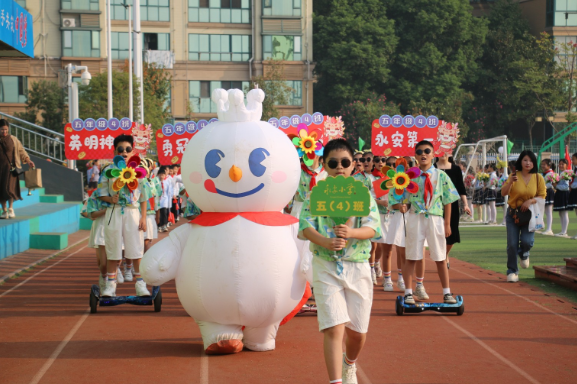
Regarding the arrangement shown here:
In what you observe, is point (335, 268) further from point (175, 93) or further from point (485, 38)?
point (485, 38)

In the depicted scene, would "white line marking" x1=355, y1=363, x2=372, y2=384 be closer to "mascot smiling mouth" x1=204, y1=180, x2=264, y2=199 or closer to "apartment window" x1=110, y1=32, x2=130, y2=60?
"mascot smiling mouth" x1=204, y1=180, x2=264, y2=199

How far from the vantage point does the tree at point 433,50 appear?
164 ft

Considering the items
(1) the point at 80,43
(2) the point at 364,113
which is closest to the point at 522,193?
(2) the point at 364,113

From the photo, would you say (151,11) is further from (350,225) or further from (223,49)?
(350,225)

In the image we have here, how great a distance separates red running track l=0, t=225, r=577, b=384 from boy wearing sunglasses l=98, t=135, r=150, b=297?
1.60 feet

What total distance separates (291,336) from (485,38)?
49144mm

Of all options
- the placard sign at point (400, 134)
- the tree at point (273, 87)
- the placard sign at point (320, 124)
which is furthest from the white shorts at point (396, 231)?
the tree at point (273, 87)

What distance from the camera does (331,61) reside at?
50531 millimetres

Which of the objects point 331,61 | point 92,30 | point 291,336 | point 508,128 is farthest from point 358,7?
point 291,336

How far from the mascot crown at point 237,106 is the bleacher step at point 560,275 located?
563 cm

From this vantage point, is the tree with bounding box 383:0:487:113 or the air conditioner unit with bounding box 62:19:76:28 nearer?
the air conditioner unit with bounding box 62:19:76:28

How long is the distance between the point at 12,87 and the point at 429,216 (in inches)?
1722

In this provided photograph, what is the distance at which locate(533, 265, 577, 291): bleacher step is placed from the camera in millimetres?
10453

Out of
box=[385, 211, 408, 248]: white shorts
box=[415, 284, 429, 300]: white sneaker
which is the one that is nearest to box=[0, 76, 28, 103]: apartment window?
box=[385, 211, 408, 248]: white shorts
